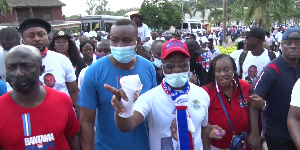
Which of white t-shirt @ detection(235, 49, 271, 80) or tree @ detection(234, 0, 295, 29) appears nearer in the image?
white t-shirt @ detection(235, 49, 271, 80)

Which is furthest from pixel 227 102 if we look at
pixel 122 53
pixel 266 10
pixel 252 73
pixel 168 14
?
pixel 168 14

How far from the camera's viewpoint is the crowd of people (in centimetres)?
216

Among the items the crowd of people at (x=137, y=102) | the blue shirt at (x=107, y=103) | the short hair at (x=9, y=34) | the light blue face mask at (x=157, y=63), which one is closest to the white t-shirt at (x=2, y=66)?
the crowd of people at (x=137, y=102)

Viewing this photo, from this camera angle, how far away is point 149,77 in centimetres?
282

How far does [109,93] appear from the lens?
2598mm

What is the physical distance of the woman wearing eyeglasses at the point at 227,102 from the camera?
3.30 metres

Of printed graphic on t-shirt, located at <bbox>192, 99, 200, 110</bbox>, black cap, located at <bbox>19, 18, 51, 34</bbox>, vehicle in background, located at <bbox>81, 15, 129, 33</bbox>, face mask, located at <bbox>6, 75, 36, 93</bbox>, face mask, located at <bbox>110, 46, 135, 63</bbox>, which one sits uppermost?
vehicle in background, located at <bbox>81, 15, 129, 33</bbox>

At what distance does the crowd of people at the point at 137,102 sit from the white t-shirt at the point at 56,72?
0.01 m

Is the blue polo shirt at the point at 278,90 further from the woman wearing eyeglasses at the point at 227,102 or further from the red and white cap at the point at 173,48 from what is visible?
the red and white cap at the point at 173,48

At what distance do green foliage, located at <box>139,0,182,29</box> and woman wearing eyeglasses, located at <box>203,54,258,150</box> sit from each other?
2931cm

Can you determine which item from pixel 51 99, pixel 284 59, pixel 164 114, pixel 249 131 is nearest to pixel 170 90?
pixel 164 114

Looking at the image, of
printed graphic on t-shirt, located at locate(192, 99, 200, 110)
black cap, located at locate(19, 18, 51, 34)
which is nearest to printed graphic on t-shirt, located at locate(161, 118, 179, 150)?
printed graphic on t-shirt, located at locate(192, 99, 200, 110)

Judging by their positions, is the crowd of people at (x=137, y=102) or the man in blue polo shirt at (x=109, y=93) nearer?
the crowd of people at (x=137, y=102)

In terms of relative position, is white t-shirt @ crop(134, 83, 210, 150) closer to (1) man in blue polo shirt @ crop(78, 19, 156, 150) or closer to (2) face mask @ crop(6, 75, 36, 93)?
(1) man in blue polo shirt @ crop(78, 19, 156, 150)
